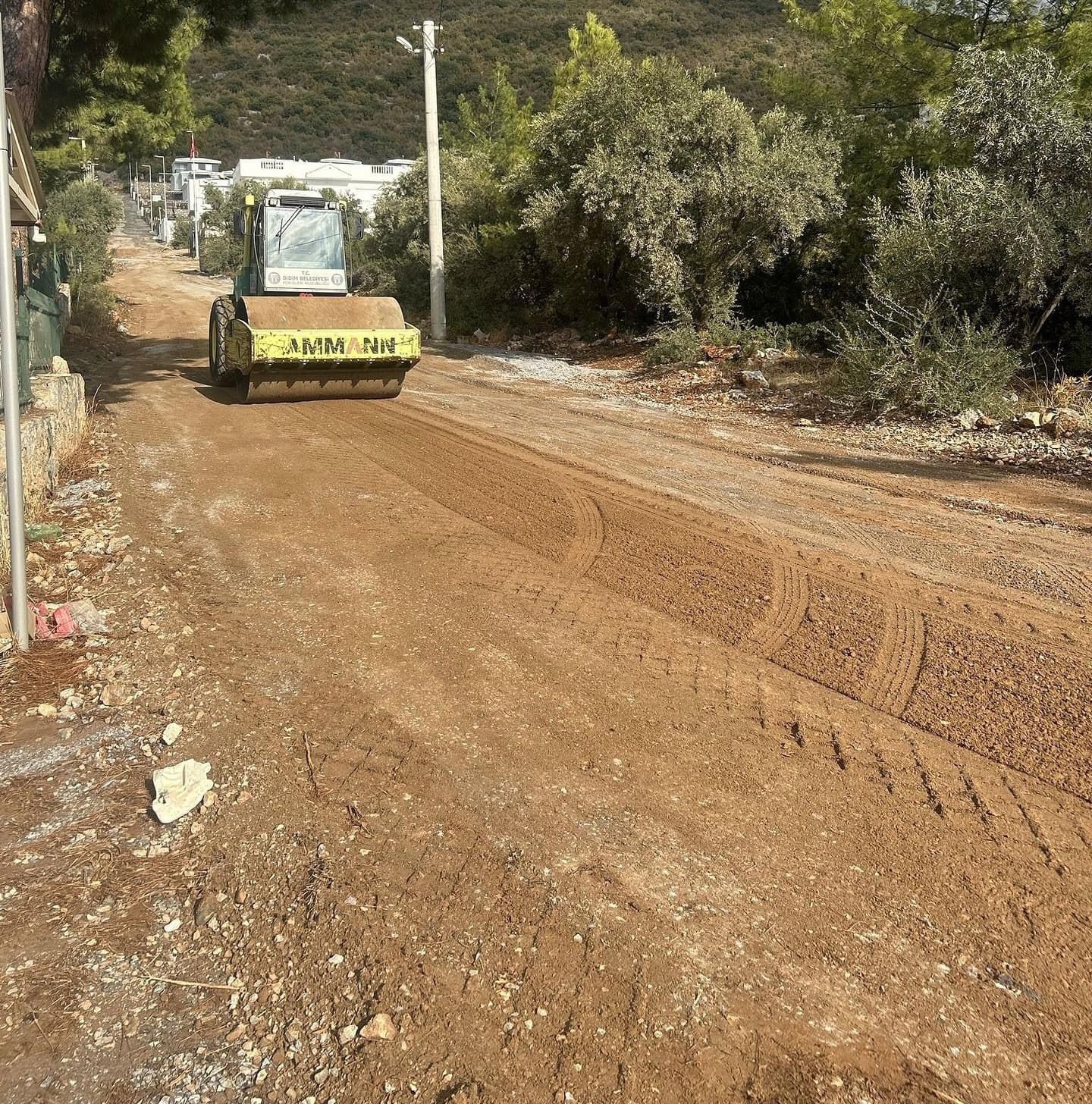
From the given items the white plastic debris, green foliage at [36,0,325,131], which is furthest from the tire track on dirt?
green foliage at [36,0,325,131]

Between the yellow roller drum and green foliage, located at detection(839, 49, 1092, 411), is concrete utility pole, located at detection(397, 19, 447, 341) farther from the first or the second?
green foliage, located at detection(839, 49, 1092, 411)

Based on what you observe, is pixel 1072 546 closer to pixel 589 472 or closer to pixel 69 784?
pixel 589 472

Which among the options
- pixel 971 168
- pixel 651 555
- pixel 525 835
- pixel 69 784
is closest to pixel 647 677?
pixel 525 835

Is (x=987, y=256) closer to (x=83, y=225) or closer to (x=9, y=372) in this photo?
(x=9, y=372)

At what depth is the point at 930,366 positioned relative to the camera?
11805 mm

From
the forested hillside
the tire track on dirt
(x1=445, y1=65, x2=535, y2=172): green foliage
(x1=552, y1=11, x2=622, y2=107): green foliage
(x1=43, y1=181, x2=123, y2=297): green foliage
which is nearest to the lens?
the tire track on dirt

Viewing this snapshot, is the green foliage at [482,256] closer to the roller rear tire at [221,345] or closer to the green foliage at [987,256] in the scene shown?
the roller rear tire at [221,345]

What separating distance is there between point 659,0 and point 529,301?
234 feet

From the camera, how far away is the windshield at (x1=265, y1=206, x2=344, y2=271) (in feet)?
43.7

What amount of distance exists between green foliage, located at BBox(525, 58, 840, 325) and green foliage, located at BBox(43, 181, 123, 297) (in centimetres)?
1490

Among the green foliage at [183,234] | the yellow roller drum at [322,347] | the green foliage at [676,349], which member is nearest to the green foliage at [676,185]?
the green foliage at [676,349]

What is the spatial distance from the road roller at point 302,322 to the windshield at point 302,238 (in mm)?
11

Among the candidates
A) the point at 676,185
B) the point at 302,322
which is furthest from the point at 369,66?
the point at 302,322

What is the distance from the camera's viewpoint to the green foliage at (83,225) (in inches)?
1160
